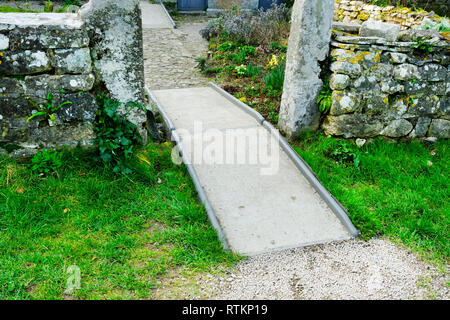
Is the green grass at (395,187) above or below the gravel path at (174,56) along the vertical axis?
below

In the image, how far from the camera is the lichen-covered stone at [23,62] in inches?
150

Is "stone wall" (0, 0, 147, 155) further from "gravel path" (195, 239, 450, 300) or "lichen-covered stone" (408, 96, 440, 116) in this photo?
"lichen-covered stone" (408, 96, 440, 116)

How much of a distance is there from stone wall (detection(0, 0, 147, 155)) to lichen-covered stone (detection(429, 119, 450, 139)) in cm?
420

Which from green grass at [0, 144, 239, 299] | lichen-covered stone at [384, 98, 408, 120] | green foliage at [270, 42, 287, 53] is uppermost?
green foliage at [270, 42, 287, 53]

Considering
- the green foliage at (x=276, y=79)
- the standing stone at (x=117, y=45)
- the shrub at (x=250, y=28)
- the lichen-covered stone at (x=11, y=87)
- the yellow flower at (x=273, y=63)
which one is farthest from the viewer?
the shrub at (x=250, y=28)

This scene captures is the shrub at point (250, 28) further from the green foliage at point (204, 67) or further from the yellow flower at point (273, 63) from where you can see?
the yellow flower at point (273, 63)

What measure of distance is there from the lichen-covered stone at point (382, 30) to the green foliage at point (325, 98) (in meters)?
0.89

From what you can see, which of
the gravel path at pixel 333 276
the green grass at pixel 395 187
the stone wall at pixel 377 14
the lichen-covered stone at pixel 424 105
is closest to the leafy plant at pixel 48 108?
the gravel path at pixel 333 276

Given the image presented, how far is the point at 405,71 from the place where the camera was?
5039 millimetres

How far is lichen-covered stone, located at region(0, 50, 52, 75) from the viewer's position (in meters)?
3.82

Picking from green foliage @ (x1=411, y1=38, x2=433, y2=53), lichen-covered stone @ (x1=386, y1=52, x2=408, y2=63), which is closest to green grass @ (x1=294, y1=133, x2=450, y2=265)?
lichen-covered stone @ (x1=386, y1=52, x2=408, y2=63)

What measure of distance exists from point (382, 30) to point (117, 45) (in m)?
3.47

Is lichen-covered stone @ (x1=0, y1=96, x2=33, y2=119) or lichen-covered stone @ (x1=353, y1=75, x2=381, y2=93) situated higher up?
lichen-covered stone @ (x1=353, y1=75, x2=381, y2=93)
